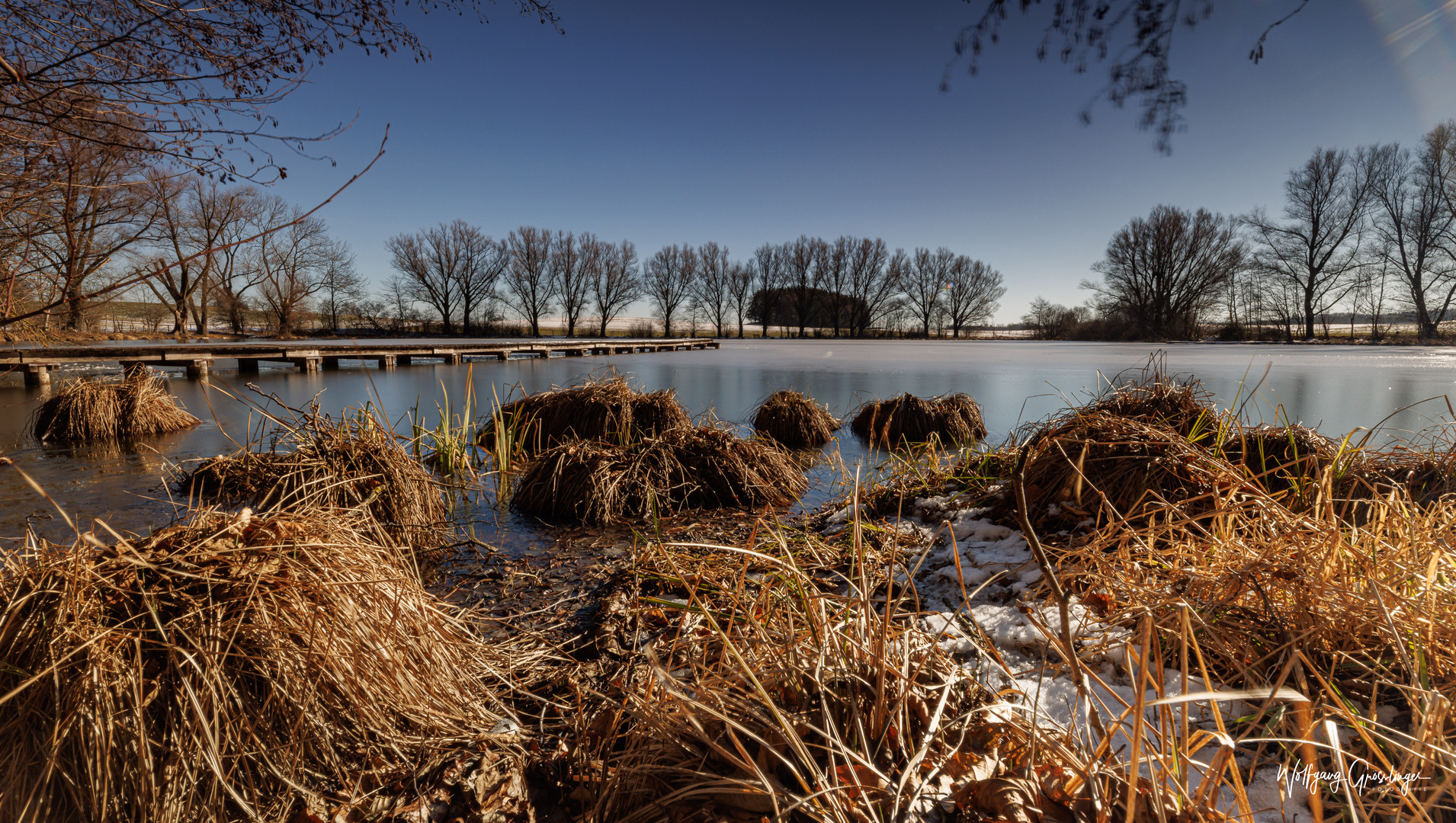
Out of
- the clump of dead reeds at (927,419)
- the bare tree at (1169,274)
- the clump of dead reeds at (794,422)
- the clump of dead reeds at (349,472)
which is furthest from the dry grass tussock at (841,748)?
the bare tree at (1169,274)

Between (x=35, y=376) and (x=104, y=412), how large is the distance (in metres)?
9.30

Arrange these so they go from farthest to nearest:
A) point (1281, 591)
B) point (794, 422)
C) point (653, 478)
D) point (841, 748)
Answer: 1. point (794, 422)
2. point (653, 478)
3. point (1281, 591)
4. point (841, 748)

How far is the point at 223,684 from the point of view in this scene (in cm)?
118

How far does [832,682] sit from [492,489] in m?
4.13

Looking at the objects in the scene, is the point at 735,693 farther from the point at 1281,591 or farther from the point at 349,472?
the point at 349,472

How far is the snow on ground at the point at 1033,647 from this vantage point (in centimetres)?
117

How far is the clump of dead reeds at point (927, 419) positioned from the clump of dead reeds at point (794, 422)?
69cm

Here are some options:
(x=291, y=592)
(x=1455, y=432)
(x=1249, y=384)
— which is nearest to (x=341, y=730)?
(x=291, y=592)

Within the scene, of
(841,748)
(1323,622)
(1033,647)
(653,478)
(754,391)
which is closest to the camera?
(841,748)

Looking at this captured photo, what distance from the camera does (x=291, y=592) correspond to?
1343 millimetres

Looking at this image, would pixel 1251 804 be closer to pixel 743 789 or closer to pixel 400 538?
pixel 743 789

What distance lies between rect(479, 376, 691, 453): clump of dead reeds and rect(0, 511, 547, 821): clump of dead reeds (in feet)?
13.6

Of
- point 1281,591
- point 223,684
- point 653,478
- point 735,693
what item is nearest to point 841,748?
point 735,693

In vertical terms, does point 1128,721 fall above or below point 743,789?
below
